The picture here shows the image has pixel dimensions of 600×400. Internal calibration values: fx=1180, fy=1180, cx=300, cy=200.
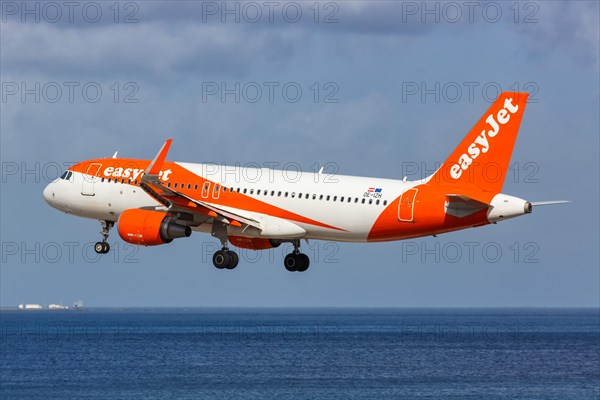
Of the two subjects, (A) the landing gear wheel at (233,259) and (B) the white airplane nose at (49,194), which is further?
(B) the white airplane nose at (49,194)

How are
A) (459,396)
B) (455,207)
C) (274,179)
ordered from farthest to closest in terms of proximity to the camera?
(459,396) → (274,179) → (455,207)

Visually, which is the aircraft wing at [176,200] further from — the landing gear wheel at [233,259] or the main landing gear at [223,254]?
the landing gear wheel at [233,259]

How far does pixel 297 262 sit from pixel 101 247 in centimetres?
1275

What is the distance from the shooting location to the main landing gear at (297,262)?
73.8 m

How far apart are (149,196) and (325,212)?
38.0ft

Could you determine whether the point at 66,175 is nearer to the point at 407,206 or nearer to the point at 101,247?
the point at 101,247

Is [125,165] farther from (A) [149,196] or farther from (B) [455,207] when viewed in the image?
(B) [455,207]

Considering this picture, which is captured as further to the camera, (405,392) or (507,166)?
(405,392)

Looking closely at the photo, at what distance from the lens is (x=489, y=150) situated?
65500mm

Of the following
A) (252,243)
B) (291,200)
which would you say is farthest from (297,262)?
(291,200)

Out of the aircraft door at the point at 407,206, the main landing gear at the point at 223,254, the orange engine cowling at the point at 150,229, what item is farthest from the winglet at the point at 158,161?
the aircraft door at the point at 407,206

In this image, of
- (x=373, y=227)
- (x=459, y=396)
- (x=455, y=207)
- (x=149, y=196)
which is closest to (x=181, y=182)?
(x=149, y=196)

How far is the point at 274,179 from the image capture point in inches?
2795

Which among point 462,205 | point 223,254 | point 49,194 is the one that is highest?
point 49,194
